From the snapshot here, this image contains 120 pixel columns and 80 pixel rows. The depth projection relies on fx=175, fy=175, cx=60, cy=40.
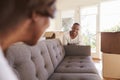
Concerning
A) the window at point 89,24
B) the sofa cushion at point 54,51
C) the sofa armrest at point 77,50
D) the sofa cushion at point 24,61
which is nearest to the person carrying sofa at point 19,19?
the sofa cushion at point 24,61

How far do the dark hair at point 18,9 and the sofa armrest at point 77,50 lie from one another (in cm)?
303

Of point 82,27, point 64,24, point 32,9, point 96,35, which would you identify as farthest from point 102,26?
point 32,9

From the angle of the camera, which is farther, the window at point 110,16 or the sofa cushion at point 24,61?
the window at point 110,16

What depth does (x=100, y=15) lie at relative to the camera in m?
6.43

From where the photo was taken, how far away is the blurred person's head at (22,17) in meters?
0.36

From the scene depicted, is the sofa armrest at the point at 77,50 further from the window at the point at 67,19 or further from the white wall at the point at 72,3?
the window at the point at 67,19

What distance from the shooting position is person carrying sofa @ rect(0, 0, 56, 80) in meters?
0.35

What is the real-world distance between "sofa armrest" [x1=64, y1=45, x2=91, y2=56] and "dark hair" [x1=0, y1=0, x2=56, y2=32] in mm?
3028

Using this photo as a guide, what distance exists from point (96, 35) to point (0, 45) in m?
6.33

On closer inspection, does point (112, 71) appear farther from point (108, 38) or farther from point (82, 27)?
point (82, 27)

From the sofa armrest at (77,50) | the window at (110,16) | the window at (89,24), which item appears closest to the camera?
the sofa armrest at (77,50)

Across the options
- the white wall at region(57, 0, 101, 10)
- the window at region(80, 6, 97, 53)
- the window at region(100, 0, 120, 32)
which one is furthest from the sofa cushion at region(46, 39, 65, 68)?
the white wall at region(57, 0, 101, 10)

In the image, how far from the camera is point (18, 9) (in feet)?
1.21

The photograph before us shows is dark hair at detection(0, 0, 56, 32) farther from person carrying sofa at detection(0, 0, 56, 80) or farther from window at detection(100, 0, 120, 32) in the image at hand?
window at detection(100, 0, 120, 32)
